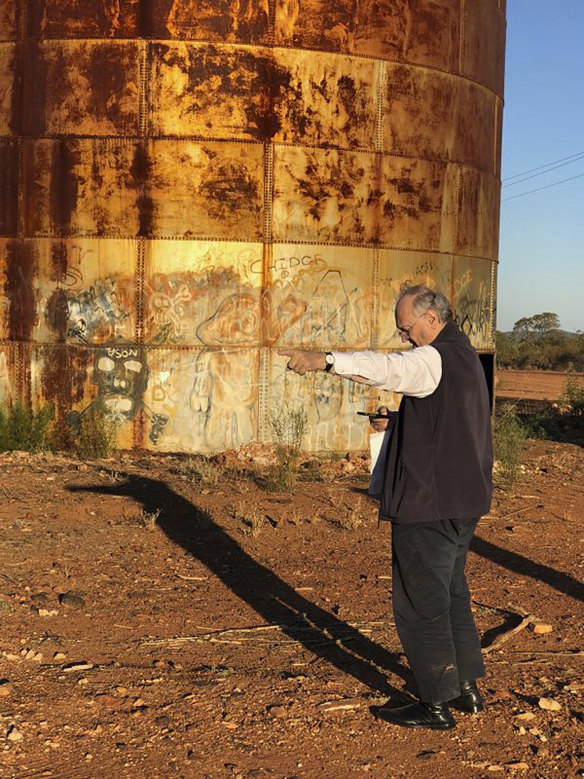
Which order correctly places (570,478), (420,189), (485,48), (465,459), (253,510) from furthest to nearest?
(485,48)
(420,189)
(570,478)
(253,510)
(465,459)

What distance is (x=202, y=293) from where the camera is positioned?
12.5 metres

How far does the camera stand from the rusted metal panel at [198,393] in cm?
1255

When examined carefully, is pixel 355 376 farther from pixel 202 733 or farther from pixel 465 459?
pixel 202 733

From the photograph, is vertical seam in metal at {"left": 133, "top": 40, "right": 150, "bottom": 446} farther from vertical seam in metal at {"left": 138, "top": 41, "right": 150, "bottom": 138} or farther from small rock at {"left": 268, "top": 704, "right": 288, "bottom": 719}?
small rock at {"left": 268, "top": 704, "right": 288, "bottom": 719}

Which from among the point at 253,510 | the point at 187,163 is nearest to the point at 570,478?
the point at 253,510

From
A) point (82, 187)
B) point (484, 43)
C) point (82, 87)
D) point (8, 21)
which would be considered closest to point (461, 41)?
point (484, 43)

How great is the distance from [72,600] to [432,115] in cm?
892

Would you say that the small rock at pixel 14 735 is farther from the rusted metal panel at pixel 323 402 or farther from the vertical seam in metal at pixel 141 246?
the rusted metal panel at pixel 323 402

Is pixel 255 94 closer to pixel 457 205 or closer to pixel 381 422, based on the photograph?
pixel 457 205

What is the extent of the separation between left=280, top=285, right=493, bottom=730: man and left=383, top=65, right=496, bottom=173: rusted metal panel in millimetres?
8875

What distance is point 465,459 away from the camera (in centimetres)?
459

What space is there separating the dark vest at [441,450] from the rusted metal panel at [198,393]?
26.5 ft

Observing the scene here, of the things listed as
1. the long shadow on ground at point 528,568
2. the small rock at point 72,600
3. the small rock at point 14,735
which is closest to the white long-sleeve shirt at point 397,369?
the small rock at point 14,735

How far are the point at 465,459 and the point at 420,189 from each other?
9.22 meters
